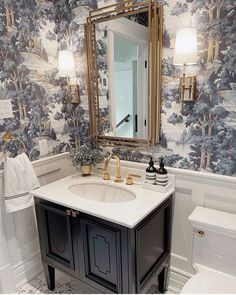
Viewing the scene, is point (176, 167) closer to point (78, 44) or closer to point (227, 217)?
point (227, 217)

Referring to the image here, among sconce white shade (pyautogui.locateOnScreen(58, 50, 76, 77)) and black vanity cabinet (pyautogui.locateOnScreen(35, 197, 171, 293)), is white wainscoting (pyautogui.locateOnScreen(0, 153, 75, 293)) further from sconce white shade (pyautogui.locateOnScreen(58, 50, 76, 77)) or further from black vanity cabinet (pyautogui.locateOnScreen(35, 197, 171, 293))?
sconce white shade (pyautogui.locateOnScreen(58, 50, 76, 77))

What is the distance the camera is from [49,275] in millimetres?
1811

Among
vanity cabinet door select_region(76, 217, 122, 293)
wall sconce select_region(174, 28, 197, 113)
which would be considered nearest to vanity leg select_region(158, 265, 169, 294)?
vanity cabinet door select_region(76, 217, 122, 293)

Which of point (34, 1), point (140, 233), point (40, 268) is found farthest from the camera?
point (40, 268)

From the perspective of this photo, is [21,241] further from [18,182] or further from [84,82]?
[84,82]

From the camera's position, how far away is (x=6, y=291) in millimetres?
1809

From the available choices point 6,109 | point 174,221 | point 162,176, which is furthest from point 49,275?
point 6,109

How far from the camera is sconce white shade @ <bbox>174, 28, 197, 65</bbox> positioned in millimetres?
1355

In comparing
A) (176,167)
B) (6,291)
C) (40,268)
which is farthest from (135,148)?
(6,291)

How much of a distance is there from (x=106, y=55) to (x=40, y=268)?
1.82 meters

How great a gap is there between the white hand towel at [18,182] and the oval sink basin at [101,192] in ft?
1.00

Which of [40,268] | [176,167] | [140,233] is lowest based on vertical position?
[40,268]

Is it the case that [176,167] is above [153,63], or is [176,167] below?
below

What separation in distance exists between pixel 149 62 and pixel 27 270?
185cm
